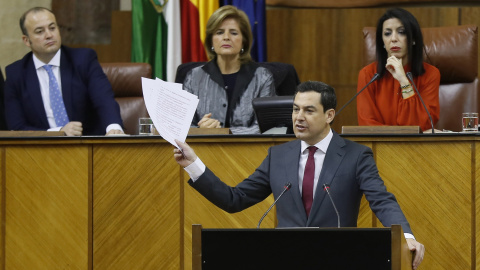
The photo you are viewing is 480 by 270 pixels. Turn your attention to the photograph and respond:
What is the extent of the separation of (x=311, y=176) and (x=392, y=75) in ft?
5.00

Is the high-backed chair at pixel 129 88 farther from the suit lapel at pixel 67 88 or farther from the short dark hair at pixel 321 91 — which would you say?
the short dark hair at pixel 321 91

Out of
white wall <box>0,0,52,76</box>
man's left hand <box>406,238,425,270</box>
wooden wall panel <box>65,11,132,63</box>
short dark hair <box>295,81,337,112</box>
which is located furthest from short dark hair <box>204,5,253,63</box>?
man's left hand <box>406,238,425,270</box>

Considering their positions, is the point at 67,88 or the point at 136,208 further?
the point at 67,88

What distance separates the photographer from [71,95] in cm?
465

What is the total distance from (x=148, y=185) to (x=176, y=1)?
2337 millimetres

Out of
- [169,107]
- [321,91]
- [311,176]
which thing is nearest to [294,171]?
[311,176]

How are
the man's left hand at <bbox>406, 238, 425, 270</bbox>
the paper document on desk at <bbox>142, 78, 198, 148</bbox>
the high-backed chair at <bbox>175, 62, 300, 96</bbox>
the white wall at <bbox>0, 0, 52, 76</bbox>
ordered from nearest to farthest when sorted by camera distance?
the man's left hand at <bbox>406, 238, 425, 270</bbox> → the paper document on desk at <bbox>142, 78, 198, 148</bbox> → the high-backed chair at <bbox>175, 62, 300, 96</bbox> → the white wall at <bbox>0, 0, 52, 76</bbox>

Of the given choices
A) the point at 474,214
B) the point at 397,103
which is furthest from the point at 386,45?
the point at 474,214

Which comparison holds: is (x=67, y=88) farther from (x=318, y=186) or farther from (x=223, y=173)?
(x=318, y=186)

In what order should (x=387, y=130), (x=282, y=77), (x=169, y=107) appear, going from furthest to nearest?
(x=282, y=77) < (x=387, y=130) < (x=169, y=107)

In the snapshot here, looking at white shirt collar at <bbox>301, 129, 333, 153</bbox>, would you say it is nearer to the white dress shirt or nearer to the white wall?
the white dress shirt

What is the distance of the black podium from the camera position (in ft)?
7.76

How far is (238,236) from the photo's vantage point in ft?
7.85

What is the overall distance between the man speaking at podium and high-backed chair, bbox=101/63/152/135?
2.00 m
